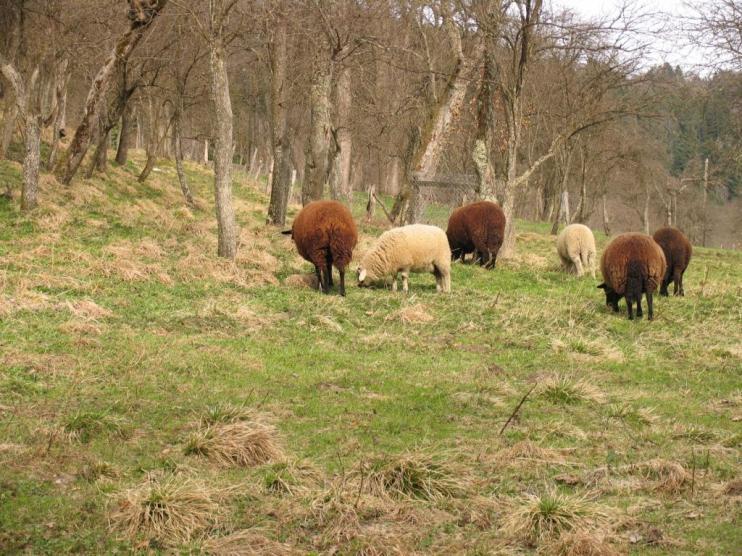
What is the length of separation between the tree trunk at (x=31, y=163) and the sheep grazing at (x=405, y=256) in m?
7.00

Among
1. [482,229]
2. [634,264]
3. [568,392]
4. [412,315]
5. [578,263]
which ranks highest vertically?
[482,229]

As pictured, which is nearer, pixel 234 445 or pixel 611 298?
pixel 234 445

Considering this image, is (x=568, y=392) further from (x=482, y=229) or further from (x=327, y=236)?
(x=482, y=229)

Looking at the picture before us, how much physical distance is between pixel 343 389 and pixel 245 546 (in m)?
3.96

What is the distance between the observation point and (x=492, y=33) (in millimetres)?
20141

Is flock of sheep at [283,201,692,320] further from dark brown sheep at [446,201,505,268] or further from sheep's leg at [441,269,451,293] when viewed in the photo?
dark brown sheep at [446,201,505,268]

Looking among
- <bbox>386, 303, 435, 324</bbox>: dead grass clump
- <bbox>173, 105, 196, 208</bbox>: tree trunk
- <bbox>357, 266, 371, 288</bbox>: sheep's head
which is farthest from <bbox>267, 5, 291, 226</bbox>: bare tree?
<bbox>386, 303, 435, 324</bbox>: dead grass clump

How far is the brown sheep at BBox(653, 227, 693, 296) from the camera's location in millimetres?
17219

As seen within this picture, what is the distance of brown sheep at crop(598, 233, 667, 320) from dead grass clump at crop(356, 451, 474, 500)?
8.42m

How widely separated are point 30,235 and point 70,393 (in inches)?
326

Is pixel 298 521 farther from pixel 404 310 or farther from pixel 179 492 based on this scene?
pixel 404 310

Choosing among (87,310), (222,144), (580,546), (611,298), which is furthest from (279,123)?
(580,546)

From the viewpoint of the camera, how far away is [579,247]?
63.6 feet

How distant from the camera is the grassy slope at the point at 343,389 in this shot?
5.69 meters
